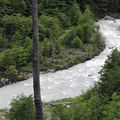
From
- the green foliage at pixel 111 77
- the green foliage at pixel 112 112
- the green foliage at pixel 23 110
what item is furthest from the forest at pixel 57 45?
the green foliage at pixel 112 112

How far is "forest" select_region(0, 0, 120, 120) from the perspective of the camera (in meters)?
15.7

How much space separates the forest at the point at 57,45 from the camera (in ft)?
51.4

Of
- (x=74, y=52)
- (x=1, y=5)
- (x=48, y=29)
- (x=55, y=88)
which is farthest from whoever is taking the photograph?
(x=1, y=5)

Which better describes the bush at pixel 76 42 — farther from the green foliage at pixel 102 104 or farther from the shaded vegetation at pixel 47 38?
the green foliage at pixel 102 104

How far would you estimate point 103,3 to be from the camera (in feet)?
123

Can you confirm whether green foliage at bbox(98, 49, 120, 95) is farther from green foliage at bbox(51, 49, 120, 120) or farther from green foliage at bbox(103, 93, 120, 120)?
green foliage at bbox(103, 93, 120, 120)

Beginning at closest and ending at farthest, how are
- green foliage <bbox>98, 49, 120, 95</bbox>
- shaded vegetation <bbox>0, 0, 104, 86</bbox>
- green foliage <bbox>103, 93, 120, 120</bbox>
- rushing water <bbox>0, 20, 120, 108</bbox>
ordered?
green foliage <bbox>103, 93, 120, 120</bbox>, green foliage <bbox>98, 49, 120, 95</bbox>, rushing water <bbox>0, 20, 120, 108</bbox>, shaded vegetation <bbox>0, 0, 104, 86</bbox>

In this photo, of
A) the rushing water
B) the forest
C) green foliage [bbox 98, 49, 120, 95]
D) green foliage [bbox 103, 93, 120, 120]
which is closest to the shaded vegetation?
the forest

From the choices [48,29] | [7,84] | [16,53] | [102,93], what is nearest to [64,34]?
[48,29]

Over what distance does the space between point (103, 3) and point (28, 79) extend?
17.1 metres

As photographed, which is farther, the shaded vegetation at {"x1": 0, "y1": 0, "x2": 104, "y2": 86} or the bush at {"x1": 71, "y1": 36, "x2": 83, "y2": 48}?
the bush at {"x1": 71, "y1": 36, "x2": 83, "y2": 48}

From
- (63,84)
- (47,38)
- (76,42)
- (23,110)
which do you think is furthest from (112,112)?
(47,38)

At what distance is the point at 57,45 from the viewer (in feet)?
84.7

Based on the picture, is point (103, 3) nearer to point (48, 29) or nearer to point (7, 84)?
point (48, 29)
